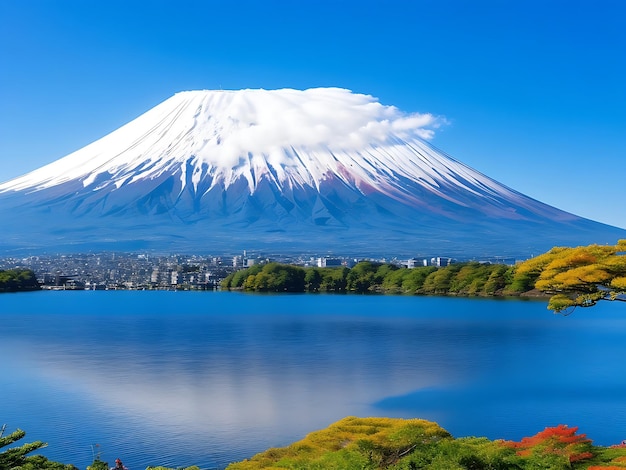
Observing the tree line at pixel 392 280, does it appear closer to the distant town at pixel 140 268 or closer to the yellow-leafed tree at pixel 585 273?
the distant town at pixel 140 268

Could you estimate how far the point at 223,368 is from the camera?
55.2 ft

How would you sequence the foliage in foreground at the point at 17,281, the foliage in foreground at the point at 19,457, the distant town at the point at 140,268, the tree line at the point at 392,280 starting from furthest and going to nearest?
the distant town at the point at 140,268, the foliage in foreground at the point at 17,281, the tree line at the point at 392,280, the foliage in foreground at the point at 19,457

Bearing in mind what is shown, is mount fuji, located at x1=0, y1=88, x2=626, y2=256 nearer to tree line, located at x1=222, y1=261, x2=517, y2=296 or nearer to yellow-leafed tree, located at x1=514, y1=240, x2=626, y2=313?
tree line, located at x1=222, y1=261, x2=517, y2=296

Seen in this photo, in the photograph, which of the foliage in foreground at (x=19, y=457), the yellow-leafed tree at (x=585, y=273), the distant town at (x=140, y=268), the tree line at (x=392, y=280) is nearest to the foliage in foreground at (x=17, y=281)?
the distant town at (x=140, y=268)

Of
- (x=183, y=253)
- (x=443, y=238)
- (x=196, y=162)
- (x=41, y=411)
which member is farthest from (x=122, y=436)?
(x=196, y=162)

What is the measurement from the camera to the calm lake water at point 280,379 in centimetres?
1088

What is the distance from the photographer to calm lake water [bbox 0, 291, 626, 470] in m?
10.9

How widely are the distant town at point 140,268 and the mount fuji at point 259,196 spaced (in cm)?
1091

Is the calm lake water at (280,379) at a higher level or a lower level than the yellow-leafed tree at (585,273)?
lower

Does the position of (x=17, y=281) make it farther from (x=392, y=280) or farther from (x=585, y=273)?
(x=585, y=273)

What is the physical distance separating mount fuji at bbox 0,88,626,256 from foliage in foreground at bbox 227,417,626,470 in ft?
267

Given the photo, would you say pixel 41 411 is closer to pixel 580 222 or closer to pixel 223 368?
pixel 223 368

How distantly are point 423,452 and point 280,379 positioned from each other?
8.96 m

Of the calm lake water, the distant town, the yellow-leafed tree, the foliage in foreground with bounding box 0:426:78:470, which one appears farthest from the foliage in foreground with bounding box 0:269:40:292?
the foliage in foreground with bounding box 0:426:78:470
